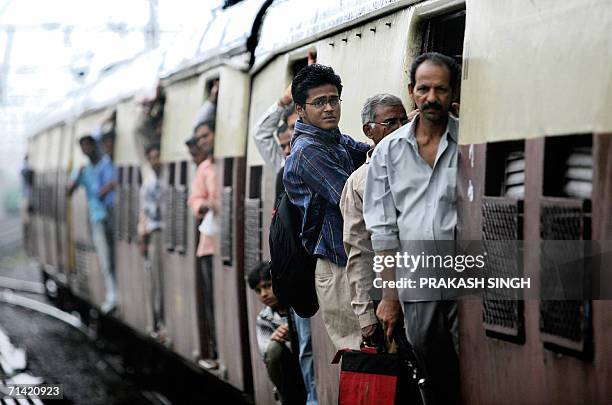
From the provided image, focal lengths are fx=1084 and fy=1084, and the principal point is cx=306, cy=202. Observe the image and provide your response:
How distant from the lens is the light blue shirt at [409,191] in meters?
4.24

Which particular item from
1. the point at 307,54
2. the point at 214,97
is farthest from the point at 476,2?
the point at 214,97

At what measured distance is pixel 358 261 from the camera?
4.81 meters

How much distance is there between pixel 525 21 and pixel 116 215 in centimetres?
808

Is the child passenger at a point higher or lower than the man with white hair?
lower

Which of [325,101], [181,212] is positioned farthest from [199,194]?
[325,101]

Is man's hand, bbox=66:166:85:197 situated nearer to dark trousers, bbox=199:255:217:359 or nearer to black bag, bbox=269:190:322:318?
dark trousers, bbox=199:255:217:359

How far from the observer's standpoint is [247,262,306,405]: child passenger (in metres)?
6.25

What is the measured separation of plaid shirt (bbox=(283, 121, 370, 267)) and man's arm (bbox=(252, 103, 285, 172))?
2.06ft

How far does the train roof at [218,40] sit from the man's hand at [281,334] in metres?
1.78

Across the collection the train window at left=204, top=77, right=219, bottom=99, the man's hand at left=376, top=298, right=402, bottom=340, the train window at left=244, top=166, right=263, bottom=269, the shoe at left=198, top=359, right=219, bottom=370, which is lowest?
the shoe at left=198, top=359, right=219, bottom=370

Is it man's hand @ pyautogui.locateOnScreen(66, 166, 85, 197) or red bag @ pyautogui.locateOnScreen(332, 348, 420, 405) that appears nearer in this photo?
red bag @ pyautogui.locateOnScreen(332, 348, 420, 405)

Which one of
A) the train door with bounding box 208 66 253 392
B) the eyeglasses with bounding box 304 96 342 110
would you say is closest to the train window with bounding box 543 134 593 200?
the eyeglasses with bounding box 304 96 342 110

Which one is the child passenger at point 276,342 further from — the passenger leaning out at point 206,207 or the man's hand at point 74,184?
the man's hand at point 74,184

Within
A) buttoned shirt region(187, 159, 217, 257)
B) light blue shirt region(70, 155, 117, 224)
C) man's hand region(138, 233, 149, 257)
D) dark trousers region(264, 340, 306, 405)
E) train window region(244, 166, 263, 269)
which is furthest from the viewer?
light blue shirt region(70, 155, 117, 224)
